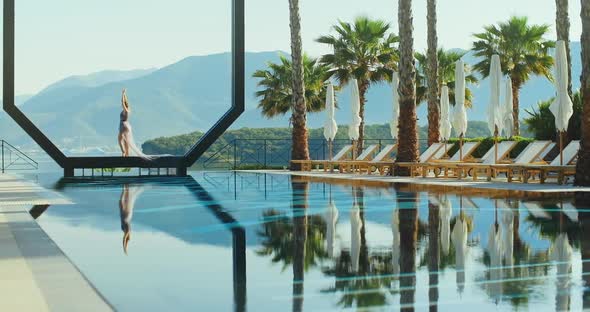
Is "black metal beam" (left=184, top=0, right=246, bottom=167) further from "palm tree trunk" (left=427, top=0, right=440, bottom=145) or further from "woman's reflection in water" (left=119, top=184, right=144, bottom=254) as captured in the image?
"woman's reflection in water" (left=119, top=184, right=144, bottom=254)

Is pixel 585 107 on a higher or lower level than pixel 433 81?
lower

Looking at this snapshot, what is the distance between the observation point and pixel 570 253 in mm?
6039

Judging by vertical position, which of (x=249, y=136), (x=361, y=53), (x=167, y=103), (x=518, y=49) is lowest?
(x=249, y=136)

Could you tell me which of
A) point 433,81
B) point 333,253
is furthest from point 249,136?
point 333,253

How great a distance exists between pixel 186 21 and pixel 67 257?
133m

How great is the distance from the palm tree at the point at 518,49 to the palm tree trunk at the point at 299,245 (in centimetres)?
1583

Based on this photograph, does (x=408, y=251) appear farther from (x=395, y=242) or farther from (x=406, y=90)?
(x=406, y=90)

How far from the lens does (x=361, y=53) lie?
27062 millimetres

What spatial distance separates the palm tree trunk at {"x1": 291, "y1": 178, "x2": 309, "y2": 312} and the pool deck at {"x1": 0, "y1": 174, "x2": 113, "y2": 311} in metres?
0.98

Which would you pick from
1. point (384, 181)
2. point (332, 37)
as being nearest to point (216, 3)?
point (332, 37)

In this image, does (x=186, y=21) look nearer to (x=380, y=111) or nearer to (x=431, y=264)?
(x=380, y=111)

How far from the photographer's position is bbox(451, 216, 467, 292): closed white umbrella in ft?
16.2

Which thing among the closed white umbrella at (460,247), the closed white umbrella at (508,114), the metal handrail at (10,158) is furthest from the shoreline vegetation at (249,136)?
the closed white umbrella at (460,247)

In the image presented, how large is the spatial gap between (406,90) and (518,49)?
8772mm
